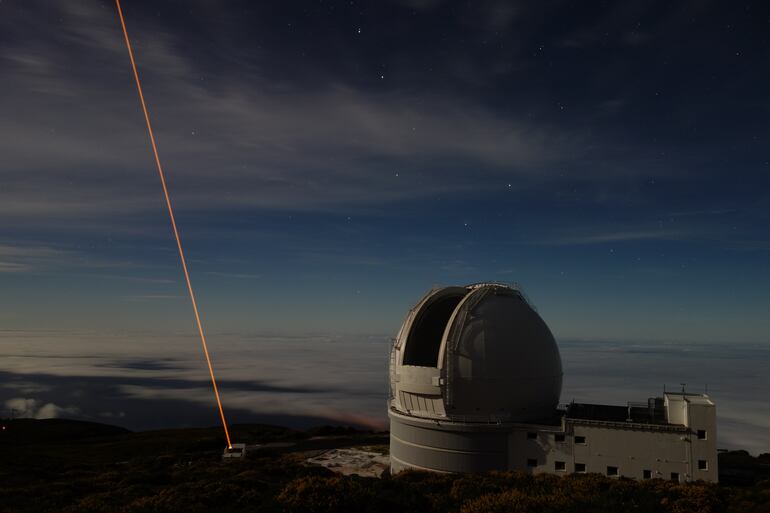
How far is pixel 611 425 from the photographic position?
22.7 meters

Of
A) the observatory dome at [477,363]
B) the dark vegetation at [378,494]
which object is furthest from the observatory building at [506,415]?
the dark vegetation at [378,494]

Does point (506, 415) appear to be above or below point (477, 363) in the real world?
below

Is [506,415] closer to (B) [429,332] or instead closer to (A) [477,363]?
(A) [477,363]

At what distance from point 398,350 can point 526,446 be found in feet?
26.4

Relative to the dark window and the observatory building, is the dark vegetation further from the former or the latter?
the dark window

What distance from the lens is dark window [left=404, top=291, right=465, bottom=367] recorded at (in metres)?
25.3

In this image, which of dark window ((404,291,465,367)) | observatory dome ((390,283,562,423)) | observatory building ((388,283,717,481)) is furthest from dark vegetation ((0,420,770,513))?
dark window ((404,291,465,367))

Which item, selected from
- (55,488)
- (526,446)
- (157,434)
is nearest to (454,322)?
(526,446)

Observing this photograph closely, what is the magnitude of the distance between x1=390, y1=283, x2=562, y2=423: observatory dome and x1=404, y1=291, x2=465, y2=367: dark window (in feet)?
0.18

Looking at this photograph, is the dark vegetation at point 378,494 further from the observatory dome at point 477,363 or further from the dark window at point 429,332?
the dark window at point 429,332

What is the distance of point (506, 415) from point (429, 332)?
18.9 ft

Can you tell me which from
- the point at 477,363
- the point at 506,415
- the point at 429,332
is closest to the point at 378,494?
the point at 477,363

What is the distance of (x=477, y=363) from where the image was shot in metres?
23.7

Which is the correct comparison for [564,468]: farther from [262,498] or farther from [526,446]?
[262,498]
